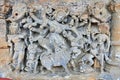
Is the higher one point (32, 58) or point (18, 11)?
point (18, 11)

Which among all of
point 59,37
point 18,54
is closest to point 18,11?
point 18,54

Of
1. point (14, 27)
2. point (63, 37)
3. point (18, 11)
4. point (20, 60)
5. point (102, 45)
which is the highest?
point (18, 11)

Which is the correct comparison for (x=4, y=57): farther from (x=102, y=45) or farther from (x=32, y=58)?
(x=102, y=45)

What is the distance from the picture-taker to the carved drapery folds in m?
5.23

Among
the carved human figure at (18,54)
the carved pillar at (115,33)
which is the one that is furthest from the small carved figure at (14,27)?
the carved pillar at (115,33)

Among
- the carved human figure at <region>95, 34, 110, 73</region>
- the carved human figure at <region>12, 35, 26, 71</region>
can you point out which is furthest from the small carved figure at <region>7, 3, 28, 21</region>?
the carved human figure at <region>95, 34, 110, 73</region>

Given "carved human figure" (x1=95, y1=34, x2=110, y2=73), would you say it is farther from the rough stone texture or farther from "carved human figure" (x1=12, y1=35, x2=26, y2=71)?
the rough stone texture

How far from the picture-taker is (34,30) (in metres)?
5.35

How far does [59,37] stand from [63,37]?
3.5 inches

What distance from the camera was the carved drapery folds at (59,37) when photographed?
5234mm

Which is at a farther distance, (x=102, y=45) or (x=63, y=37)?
(x=63, y=37)

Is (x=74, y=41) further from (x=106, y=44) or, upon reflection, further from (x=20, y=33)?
(x=20, y=33)

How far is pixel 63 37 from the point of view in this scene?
5.37 metres

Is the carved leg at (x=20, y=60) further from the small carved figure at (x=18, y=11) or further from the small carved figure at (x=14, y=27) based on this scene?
the small carved figure at (x=18, y=11)
